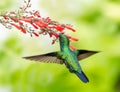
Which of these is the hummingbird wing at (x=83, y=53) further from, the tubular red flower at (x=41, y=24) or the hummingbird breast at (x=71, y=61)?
the tubular red flower at (x=41, y=24)

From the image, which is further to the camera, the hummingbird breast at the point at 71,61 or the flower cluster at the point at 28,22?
the hummingbird breast at the point at 71,61

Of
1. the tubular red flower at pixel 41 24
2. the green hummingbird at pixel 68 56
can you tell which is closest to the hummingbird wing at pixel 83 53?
the green hummingbird at pixel 68 56

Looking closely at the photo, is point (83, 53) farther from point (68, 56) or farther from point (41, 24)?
point (41, 24)

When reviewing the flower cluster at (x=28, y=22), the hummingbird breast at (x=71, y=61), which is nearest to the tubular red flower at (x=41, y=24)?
the flower cluster at (x=28, y=22)

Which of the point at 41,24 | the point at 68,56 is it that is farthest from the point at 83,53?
the point at 41,24

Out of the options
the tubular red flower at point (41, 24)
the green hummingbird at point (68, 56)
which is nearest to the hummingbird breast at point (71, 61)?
the green hummingbird at point (68, 56)

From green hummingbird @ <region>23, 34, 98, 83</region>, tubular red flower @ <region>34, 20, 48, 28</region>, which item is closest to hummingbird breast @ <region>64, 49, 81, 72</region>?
green hummingbird @ <region>23, 34, 98, 83</region>

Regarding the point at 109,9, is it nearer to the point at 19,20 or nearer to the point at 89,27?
the point at 89,27

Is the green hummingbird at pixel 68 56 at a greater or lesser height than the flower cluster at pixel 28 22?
lesser

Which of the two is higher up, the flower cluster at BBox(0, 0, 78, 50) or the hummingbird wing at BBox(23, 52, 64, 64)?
the flower cluster at BBox(0, 0, 78, 50)

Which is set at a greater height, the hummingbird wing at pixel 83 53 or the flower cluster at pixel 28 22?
the flower cluster at pixel 28 22

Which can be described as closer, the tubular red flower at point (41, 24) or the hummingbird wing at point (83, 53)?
the tubular red flower at point (41, 24)

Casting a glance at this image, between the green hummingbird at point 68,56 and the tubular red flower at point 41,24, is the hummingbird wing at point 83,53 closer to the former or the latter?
the green hummingbird at point 68,56

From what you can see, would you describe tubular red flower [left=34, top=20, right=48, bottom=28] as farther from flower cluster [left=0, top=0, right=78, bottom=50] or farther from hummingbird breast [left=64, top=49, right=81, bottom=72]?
hummingbird breast [left=64, top=49, right=81, bottom=72]
